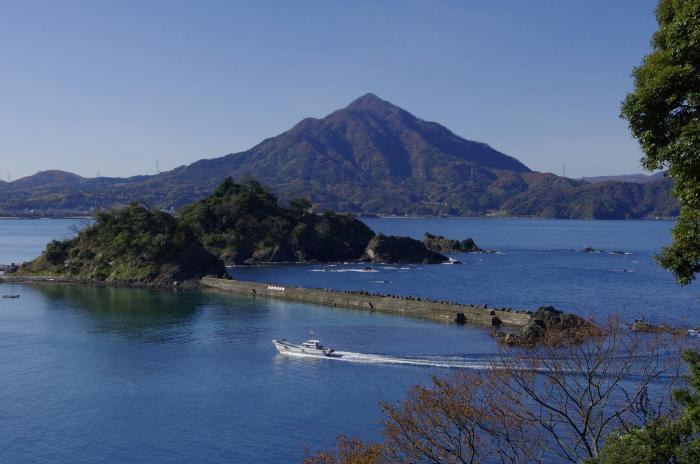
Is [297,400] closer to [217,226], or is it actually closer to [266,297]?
[266,297]

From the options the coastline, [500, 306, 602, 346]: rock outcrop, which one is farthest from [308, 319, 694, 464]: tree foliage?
the coastline

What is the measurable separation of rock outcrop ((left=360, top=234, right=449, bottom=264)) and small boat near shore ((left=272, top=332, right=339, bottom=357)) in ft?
266

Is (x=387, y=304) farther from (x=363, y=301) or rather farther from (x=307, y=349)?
(x=307, y=349)

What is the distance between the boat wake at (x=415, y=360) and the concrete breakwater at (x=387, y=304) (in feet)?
51.2

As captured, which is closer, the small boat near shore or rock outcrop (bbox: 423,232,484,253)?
the small boat near shore

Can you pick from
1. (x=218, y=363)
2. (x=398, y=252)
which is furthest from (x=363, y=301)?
(x=398, y=252)

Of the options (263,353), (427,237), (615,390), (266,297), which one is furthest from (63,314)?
(427,237)

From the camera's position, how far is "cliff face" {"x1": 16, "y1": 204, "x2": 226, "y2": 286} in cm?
9644

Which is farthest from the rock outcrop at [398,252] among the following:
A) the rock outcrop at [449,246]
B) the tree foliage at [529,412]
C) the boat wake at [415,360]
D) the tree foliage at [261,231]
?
the boat wake at [415,360]

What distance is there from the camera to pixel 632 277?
104812mm

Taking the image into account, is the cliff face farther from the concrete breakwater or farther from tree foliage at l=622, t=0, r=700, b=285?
tree foliage at l=622, t=0, r=700, b=285

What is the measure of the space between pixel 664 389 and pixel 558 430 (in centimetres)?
1023

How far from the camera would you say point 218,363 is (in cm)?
4728

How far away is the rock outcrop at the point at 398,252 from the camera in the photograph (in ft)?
430
